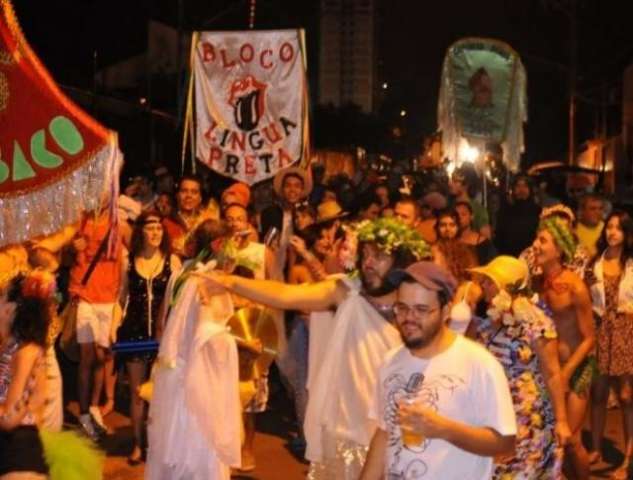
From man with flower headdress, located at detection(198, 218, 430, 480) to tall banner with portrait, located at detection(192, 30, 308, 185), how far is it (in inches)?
145

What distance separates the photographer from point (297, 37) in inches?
375

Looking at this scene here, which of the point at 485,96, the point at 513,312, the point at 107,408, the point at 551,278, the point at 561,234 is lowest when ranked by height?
the point at 107,408

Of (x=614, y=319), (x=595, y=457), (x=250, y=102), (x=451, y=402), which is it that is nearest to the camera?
(x=451, y=402)

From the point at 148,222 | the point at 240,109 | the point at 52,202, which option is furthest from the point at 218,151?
the point at 52,202

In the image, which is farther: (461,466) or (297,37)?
(297,37)

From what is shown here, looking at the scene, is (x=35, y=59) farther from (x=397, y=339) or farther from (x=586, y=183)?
(x=586, y=183)

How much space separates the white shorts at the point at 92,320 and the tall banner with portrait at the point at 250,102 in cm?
153

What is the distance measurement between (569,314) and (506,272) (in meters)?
1.17

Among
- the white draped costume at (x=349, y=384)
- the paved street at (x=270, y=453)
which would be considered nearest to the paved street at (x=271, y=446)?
the paved street at (x=270, y=453)

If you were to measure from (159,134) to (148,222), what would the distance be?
2578 centimetres

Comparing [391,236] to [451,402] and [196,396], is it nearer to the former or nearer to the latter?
[451,402]

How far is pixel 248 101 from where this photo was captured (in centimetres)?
963

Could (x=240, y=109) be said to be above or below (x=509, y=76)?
below

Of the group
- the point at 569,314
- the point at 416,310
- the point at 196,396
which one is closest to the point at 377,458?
the point at 416,310
